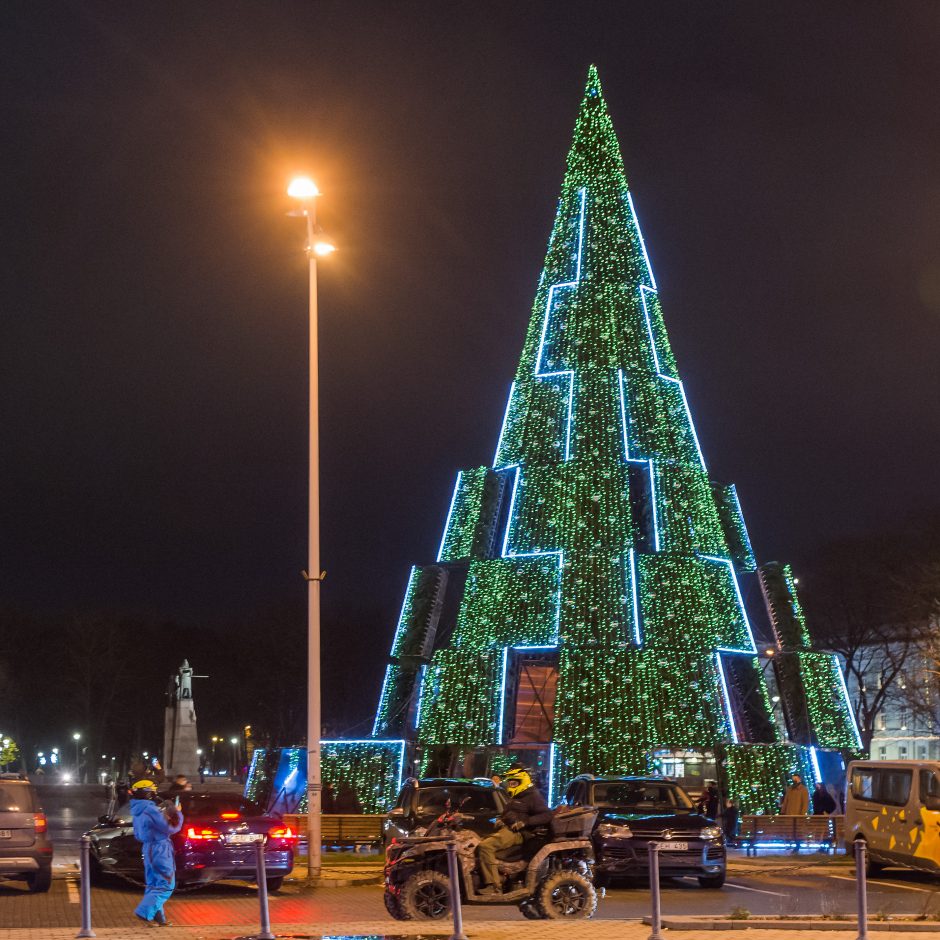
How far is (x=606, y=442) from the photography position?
32500mm

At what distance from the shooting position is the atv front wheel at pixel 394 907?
1451cm

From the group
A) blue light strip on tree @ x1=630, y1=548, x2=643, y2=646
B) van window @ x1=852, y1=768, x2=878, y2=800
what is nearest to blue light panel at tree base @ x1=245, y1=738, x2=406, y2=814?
blue light strip on tree @ x1=630, y1=548, x2=643, y2=646

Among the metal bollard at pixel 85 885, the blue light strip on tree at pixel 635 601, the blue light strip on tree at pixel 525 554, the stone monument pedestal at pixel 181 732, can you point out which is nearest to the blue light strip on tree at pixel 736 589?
the blue light strip on tree at pixel 635 601

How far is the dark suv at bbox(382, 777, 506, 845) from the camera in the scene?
63.6 feet

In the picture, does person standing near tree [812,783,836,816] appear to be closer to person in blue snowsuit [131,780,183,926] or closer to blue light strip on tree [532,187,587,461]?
blue light strip on tree [532,187,587,461]

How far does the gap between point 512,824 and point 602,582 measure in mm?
16763

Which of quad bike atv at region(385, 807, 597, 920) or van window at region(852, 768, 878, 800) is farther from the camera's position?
van window at region(852, 768, 878, 800)

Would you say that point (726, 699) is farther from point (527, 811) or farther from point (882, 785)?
point (527, 811)

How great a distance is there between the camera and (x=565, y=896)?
1441cm

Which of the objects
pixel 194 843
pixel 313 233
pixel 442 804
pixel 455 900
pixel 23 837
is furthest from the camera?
pixel 313 233

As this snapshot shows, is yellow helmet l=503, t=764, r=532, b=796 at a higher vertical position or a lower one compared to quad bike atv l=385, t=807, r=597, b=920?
higher

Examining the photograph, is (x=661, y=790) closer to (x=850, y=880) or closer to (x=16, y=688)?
(x=850, y=880)

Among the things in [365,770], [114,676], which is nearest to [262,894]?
[365,770]

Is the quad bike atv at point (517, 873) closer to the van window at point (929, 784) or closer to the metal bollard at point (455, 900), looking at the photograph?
the metal bollard at point (455, 900)
